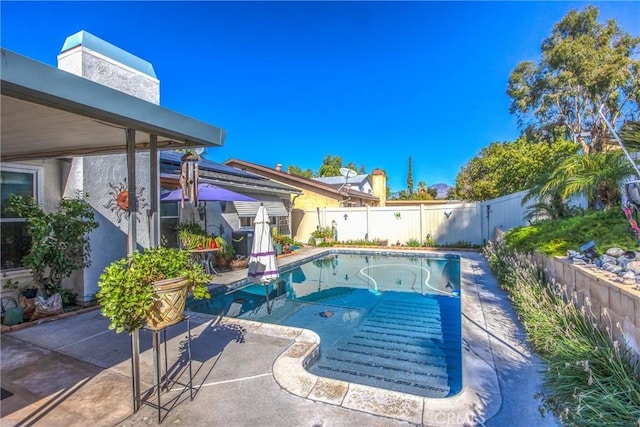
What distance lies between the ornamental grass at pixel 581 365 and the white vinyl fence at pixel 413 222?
1287cm

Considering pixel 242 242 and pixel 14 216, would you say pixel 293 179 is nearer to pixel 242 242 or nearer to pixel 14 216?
pixel 242 242

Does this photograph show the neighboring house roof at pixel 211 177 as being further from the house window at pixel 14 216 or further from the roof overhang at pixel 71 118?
the roof overhang at pixel 71 118

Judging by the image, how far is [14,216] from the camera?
6.91 metres

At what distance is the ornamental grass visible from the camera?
2.92 m

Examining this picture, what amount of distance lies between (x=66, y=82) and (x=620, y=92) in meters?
30.0

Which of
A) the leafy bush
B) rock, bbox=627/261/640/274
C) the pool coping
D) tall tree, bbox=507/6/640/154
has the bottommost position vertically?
the pool coping

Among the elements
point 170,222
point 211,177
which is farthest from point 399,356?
point 211,177

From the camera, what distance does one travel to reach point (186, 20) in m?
11.5

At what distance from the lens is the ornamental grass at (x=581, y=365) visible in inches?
115

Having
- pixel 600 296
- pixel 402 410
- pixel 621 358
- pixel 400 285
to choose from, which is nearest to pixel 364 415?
pixel 402 410

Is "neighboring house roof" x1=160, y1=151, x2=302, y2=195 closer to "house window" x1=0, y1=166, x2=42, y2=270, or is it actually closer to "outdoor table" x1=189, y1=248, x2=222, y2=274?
"outdoor table" x1=189, y1=248, x2=222, y2=274

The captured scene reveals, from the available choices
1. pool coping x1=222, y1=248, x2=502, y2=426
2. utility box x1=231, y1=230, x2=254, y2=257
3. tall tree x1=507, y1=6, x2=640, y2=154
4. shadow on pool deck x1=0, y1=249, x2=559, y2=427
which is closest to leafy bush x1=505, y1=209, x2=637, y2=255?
shadow on pool deck x1=0, y1=249, x2=559, y2=427

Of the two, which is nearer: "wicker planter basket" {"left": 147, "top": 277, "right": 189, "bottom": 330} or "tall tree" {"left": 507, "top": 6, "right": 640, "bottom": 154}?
"wicker planter basket" {"left": 147, "top": 277, "right": 189, "bottom": 330}

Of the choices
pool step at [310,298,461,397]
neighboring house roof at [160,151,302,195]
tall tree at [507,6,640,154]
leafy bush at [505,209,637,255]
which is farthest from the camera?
tall tree at [507,6,640,154]
